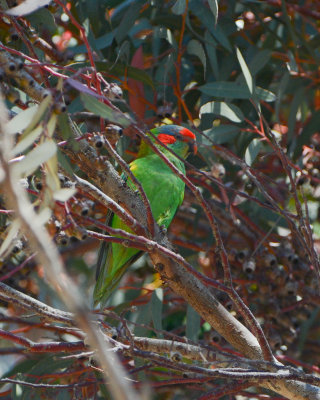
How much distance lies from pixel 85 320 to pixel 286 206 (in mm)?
1987

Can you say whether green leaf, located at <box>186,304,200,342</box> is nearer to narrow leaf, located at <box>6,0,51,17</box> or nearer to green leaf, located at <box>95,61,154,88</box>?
green leaf, located at <box>95,61,154,88</box>

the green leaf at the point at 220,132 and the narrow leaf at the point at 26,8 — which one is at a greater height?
the narrow leaf at the point at 26,8

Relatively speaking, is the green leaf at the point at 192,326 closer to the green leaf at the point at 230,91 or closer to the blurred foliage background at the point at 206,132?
the blurred foliage background at the point at 206,132

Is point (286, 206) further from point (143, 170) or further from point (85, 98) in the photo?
point (85, 98)

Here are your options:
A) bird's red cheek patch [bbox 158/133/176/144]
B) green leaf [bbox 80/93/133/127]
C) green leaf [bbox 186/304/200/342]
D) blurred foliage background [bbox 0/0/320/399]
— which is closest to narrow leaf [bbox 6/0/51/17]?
green leaf [bbox 80/93/133/127]

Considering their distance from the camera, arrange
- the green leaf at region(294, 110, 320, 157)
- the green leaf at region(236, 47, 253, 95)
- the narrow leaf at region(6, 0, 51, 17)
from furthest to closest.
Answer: the green leaf at region(294, 110, 320, 157)
the green leaf at region(236, 47, 253, 95)
the narrow leaf at region(6, 0, 51, 17)

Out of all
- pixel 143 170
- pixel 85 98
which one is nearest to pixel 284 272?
pixel 143 170

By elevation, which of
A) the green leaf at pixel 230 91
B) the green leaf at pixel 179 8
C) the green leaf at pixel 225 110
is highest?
the green leaf at pixel 179 8

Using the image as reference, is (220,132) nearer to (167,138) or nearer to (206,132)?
(206,132)

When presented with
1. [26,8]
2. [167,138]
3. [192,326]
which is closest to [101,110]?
[26,8]

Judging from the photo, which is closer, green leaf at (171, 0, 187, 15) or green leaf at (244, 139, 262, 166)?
green leaf at (171, 0, 187, 15)

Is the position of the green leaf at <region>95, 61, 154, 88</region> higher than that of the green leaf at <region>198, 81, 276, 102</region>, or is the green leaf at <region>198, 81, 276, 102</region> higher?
the green leaf at <region>95, 61, 154, 88</region>

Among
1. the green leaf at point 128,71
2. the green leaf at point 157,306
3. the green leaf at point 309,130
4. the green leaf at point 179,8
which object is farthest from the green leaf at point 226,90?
the green leaf at point 157,306

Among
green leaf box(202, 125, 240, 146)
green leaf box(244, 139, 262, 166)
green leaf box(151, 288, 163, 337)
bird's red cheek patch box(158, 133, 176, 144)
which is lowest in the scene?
green leaf box(151, 288, 163, 337)
